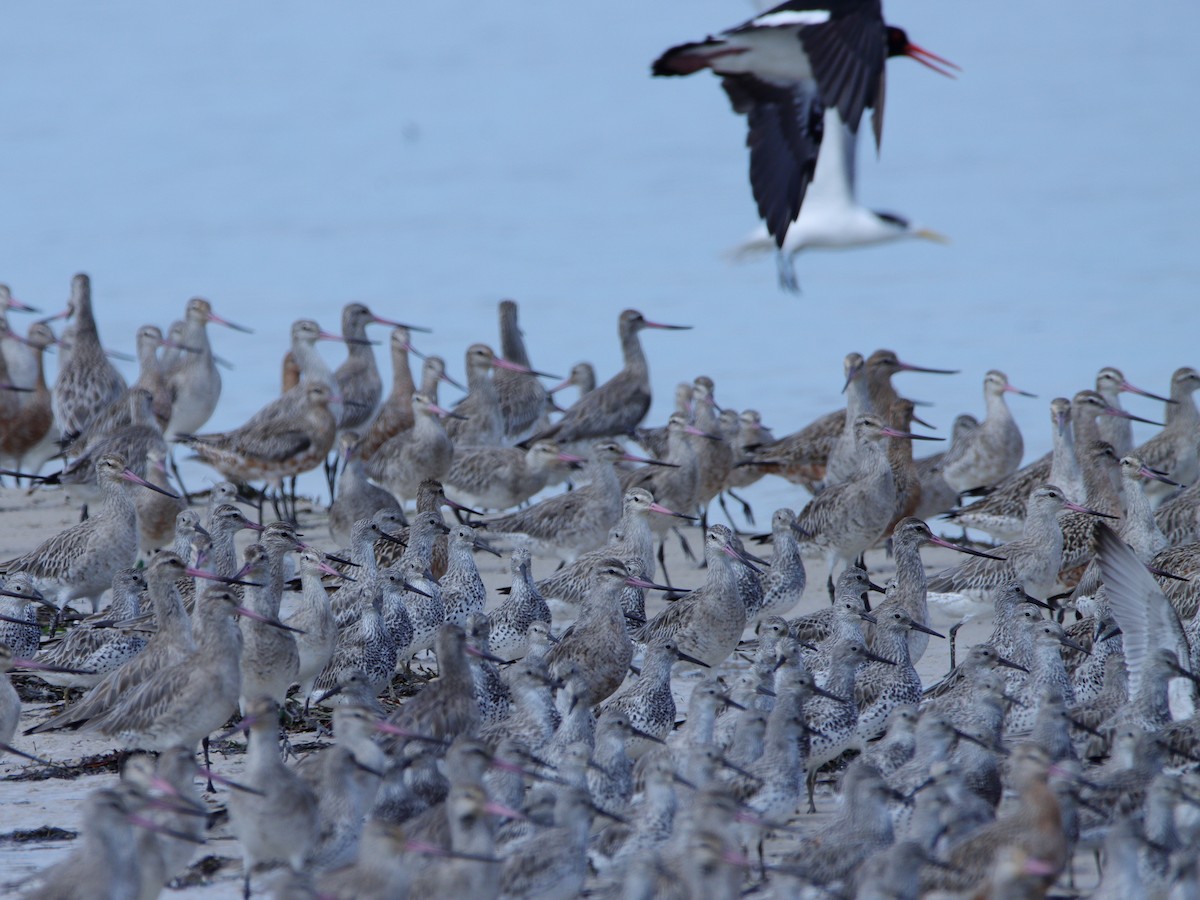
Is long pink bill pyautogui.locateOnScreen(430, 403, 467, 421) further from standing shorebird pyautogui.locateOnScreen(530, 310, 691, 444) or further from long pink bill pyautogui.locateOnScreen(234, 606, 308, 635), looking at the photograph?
long pink bill pyautogui.locateOnScreen(234, 606, 308, 635)

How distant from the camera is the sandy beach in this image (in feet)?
21.8

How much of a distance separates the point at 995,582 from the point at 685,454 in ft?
9.28

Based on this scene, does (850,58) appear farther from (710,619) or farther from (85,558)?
(85,558)

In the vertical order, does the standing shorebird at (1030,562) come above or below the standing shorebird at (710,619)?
below

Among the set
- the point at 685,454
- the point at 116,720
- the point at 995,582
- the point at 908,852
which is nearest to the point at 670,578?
the point at 685,454

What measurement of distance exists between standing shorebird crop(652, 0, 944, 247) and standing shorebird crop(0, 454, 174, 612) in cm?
Result: 355

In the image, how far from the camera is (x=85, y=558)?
33.0 ft

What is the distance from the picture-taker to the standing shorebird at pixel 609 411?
46.9ft

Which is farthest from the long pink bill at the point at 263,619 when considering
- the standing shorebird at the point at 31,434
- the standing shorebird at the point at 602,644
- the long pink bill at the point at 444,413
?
the standing shorebird at the point at 31,434

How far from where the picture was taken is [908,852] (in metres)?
5.64

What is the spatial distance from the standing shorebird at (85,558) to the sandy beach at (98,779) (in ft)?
2.88

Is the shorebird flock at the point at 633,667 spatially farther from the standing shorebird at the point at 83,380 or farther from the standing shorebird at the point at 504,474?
the standing shorebird at the point at 83,380

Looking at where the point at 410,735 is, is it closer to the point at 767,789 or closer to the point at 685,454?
the point at 767,789

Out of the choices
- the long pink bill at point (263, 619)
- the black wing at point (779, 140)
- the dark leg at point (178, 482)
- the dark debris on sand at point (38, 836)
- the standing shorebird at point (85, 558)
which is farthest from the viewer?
the dark leg at point (178, 482)
